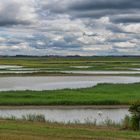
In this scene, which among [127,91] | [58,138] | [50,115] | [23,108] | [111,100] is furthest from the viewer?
[127,91]

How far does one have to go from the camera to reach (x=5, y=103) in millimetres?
33250

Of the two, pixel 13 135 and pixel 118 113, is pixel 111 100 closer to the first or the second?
pixel 118 113

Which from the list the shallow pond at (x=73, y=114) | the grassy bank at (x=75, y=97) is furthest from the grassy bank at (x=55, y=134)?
the grassy bank at (x=75, y=97)

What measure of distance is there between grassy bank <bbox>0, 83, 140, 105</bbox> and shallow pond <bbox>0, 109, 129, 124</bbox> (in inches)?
97.3

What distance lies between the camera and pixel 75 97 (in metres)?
36.3

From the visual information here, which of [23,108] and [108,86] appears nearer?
[23,108]

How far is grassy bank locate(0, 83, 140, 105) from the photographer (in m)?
33.4

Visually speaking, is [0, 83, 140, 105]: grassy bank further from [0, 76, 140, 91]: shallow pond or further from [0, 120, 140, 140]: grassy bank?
[0, 120, 140, 140]: grassy bank

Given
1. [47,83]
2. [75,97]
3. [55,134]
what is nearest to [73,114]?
[75,97]

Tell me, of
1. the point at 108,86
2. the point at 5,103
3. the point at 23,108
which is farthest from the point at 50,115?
the point at 108,86

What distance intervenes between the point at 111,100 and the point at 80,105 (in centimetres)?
263

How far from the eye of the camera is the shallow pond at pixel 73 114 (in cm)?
2647

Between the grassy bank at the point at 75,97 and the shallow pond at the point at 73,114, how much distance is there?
247 cm

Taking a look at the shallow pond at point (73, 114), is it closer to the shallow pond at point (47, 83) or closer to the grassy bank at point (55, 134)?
the grassy bank at point (55, 134)
